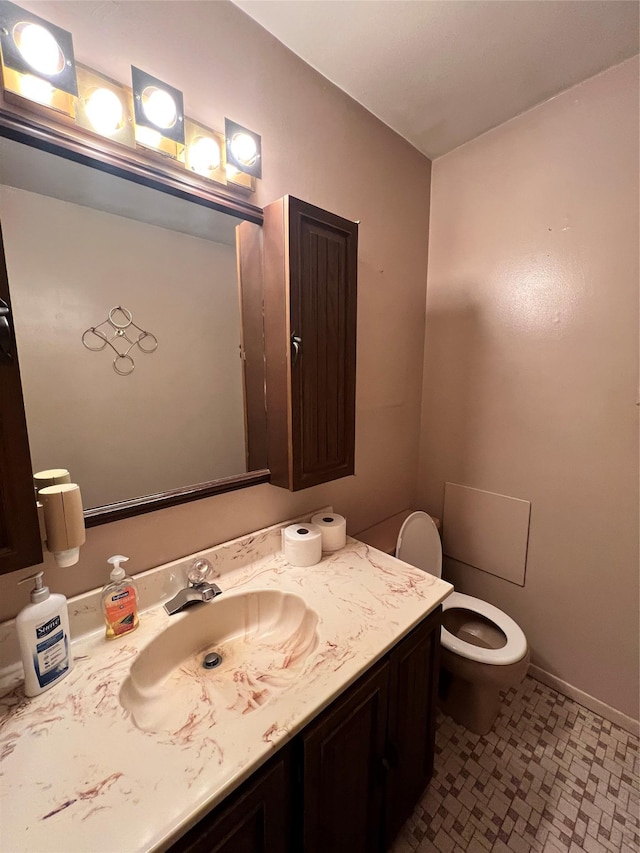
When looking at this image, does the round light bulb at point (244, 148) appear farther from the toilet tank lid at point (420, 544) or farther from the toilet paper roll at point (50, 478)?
the toilet tank lid at point (420, 544)

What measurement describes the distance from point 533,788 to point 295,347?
174 centimetres

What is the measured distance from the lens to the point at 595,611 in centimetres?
147

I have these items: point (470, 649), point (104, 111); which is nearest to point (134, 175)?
point (104, 111)

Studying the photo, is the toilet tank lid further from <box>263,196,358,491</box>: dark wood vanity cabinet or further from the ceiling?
the ceiling

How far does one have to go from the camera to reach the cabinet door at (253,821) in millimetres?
548

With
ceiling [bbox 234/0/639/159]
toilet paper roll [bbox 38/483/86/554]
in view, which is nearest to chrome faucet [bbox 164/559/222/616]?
toilet paper roll [bbox 38/483/86/554]

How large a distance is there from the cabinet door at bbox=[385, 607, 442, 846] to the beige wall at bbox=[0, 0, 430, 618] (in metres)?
0.60

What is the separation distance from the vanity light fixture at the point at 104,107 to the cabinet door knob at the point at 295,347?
2.04 feet

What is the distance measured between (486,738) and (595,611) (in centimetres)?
69

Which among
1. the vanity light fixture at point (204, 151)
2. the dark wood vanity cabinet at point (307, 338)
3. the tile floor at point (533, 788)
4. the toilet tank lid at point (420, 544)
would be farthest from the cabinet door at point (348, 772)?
the vanity light fixture at point (204, 151)

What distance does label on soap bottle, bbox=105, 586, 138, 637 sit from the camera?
0.85m

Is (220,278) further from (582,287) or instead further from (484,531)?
(484,531)

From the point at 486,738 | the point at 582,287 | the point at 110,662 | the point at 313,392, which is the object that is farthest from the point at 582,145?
the point at 486,738

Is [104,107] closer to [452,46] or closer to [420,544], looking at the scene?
[452,46]
